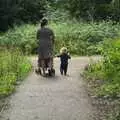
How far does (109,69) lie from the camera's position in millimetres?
15383

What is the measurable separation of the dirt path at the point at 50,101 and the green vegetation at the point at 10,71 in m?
0.30

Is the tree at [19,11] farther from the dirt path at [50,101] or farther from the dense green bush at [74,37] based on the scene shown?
the dirt path at [50,101]

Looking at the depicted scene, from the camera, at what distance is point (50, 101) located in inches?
510

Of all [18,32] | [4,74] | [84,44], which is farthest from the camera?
[18,32]

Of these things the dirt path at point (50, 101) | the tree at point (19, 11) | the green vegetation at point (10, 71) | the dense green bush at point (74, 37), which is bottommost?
the dirt path at point (50, 101)

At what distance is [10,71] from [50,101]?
5749 mm

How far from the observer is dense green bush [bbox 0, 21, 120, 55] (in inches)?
1194

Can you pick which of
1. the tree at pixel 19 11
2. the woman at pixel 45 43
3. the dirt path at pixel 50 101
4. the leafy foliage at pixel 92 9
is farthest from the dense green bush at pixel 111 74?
the tree at pixel 19 11

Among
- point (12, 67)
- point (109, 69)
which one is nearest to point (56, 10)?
→ point (12, 67)

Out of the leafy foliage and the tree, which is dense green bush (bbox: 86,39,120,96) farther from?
the tree

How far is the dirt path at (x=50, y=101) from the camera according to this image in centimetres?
1125

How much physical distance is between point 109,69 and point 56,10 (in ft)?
93.9

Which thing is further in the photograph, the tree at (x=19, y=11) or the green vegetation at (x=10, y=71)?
the tree at (x=19, y=11)

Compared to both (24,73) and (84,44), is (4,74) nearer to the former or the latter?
(24,73)
